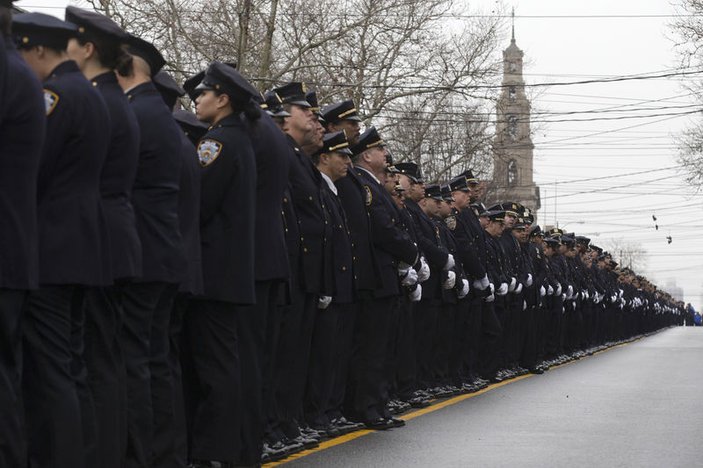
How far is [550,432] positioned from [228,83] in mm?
4171

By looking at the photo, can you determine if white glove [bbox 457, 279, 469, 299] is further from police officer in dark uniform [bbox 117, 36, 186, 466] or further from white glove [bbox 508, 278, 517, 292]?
police officer in dark uniform [bbox 117, 36, 186, 466]

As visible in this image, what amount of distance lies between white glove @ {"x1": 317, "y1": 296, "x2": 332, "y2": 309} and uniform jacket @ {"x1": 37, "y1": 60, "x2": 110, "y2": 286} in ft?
12.6

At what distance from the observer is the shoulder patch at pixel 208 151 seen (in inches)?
317

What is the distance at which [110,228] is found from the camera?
6.53 m

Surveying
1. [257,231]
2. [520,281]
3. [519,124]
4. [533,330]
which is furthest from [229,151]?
[519,124]

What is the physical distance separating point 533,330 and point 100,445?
49.9 feet

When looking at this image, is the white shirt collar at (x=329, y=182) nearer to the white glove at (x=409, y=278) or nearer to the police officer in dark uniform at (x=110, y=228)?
the white glove at (x=409, y=278)

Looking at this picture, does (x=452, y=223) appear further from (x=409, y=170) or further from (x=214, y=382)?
(x=214, y=382)

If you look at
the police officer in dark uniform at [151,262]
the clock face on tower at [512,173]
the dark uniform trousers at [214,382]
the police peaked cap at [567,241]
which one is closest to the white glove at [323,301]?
the dark uniform trousers at [214,382]

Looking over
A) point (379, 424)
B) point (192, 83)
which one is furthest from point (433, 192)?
point (192, 83)

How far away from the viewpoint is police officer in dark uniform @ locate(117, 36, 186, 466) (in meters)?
6.91

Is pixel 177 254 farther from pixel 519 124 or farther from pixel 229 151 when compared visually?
pixel 519 124

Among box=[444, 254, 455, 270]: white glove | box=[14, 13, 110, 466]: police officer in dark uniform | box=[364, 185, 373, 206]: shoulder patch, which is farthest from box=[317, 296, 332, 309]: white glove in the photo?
box=[444, 254, 455, 270]: white glove

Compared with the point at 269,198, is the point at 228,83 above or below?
above
